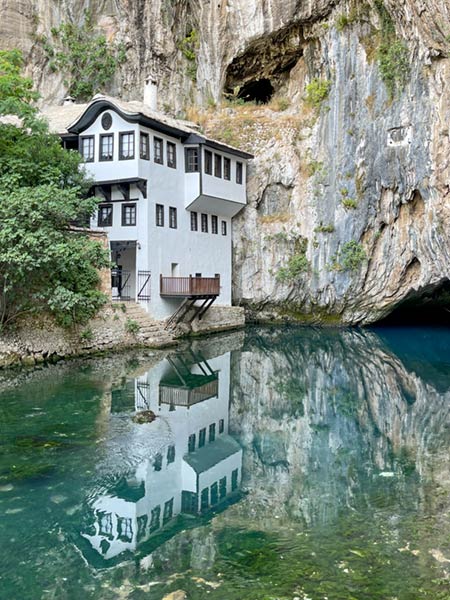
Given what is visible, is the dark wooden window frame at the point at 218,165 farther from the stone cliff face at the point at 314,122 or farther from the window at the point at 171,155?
the stone cliff face at the point at 314,122

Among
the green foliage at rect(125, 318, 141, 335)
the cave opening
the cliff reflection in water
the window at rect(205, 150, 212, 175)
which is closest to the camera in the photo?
the cliff reflection in water

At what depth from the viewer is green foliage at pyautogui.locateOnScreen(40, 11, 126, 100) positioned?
3841 centimetres

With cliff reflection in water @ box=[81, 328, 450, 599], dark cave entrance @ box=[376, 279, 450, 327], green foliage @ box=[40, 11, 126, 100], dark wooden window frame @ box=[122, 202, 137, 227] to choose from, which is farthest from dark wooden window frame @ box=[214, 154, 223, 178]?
cliff reflection in water @ box=[81, 328, 450, 599]

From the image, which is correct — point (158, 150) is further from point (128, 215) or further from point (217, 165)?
point (217, 165)

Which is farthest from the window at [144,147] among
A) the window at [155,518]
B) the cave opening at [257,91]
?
the window at [155,518]

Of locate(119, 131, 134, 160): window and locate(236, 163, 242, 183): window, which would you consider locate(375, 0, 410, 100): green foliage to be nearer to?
locate(236, 163, 242, 183): window

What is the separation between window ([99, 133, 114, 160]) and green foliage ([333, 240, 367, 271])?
14.1 m

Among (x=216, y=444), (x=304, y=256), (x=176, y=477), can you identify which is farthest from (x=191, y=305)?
(x=176, y=477)

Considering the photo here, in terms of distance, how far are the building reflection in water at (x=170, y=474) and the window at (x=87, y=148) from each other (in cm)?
1438

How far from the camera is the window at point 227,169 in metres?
32.3

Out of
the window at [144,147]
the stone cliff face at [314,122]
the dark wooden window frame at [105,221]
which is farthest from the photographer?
the stone cliff face at [314,122]

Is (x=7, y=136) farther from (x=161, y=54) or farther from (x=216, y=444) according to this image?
(x=161, y=54)

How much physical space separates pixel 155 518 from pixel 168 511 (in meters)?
0.34

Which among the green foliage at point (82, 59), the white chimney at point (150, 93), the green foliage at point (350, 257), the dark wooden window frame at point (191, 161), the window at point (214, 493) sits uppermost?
the green foliage at point (82, 59)
